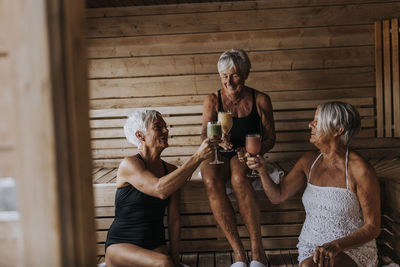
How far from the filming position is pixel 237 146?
11.3 feet

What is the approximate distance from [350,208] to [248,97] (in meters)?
1.33

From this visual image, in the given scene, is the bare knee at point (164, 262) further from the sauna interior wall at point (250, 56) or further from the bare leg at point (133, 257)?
the sauna interior wall at point (250, 56)

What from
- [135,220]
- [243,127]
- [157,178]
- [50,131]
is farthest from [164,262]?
[50,131]

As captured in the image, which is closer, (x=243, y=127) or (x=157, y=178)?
(x=157, y=178)

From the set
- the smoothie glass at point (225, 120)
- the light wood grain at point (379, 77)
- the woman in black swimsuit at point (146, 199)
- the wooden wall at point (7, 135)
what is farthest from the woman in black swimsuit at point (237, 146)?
the wooden wall at point (7, 135)

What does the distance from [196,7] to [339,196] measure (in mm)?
2502

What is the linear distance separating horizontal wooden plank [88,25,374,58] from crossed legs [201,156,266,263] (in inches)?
64.6

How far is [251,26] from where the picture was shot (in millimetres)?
4332

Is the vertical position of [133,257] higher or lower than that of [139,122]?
lower

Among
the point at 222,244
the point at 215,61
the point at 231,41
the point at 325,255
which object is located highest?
the point at 231,41

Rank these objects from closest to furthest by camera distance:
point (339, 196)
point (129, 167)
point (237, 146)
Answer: point (339, 196), point (129, 167), point (237, 146)

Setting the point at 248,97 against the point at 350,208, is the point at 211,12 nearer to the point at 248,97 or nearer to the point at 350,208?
the point at 248,97

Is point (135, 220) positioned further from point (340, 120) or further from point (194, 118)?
point (194, 118)

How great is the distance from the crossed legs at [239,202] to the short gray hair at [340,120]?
0.70 metres
